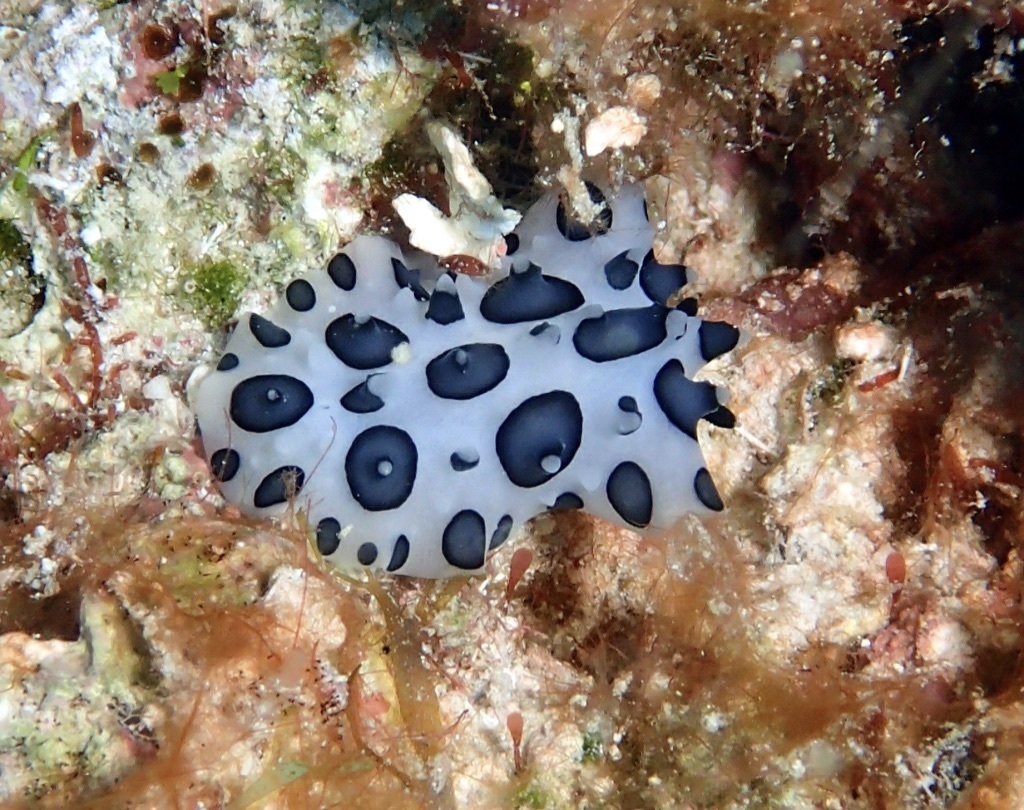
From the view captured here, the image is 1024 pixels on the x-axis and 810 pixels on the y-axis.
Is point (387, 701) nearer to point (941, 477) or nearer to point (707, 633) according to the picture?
point (707, 633)

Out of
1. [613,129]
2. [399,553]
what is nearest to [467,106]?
[613,129]

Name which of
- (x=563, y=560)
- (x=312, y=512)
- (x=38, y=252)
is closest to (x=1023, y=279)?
(x=563, y=560)

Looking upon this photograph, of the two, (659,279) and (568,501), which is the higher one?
(659,279)

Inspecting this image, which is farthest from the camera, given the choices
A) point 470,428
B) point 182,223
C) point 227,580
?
point 470,428

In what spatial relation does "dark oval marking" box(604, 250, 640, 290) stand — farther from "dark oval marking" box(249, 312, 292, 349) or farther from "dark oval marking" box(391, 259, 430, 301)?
"dark oval marking" box(249, 312, 292, 349)

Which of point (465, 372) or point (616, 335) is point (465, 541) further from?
point (616, 335)

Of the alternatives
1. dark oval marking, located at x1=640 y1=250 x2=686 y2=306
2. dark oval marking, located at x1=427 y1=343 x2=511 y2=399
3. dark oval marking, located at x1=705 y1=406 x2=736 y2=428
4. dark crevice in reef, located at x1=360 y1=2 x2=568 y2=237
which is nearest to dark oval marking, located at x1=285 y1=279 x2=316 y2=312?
dark crevice in reef, located at x1=360 y1=2 x2=568 y2=237
